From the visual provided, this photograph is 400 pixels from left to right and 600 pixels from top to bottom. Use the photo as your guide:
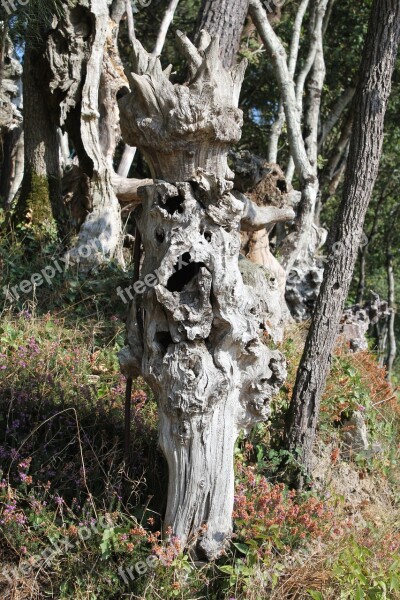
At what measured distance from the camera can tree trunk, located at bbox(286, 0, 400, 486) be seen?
4.99 meters

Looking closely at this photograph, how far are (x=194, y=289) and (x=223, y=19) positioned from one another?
4.45 meters

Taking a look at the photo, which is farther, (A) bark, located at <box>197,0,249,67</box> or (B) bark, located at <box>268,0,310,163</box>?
(B) bark, located at <box>268,0,310,163</box>

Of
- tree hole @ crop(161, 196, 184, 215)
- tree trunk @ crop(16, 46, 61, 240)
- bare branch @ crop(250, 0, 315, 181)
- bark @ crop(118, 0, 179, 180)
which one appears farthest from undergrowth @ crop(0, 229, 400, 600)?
bark @ crop(118, 0, 179, 180)

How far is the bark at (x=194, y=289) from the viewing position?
13.0 feet

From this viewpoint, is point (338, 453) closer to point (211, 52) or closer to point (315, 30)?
point (211, 52)

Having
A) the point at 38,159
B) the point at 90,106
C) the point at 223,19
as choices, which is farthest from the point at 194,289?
the point at 38,159

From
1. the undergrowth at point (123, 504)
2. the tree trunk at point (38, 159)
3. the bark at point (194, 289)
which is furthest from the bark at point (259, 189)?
the bark at point (194, 289)

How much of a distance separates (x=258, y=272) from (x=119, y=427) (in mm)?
2760

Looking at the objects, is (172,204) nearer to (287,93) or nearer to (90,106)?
(90,106)

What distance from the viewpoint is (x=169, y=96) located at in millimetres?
3941

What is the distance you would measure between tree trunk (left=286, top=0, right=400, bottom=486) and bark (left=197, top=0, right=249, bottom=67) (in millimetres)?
2547

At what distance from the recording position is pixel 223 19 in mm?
7191

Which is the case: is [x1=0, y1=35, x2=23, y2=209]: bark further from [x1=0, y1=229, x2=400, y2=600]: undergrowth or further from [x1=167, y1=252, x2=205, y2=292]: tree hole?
[x1=167, y1=252, x2=205, y2=292]: tree hole

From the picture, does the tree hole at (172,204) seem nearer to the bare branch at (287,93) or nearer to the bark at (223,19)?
the bark at (223,19)
